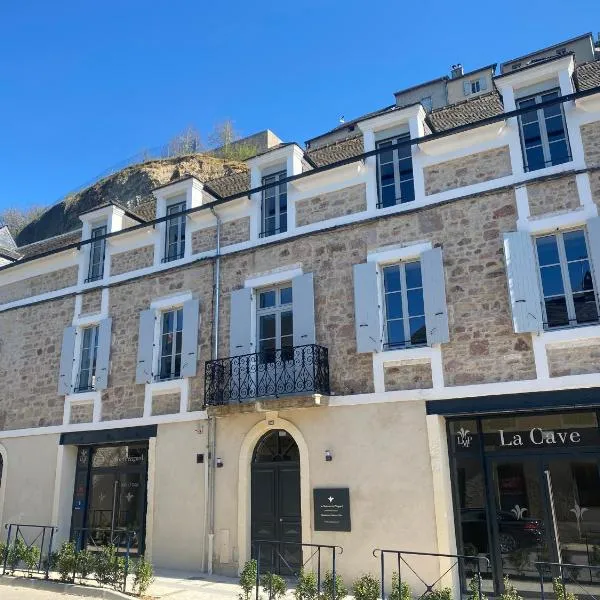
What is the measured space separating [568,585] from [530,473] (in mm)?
1471

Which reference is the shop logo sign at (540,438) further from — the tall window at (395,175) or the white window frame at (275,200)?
the white window frame at (275,200)

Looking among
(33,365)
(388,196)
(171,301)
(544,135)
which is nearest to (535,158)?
→ (544,135)

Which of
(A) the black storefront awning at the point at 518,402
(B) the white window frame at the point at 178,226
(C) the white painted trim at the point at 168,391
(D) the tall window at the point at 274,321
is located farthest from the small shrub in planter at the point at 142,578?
(B) the white window frame at the point at 178,226

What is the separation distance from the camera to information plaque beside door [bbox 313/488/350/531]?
9016mm

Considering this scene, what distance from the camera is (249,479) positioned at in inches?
400

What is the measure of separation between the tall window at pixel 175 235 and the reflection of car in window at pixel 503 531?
302 inches

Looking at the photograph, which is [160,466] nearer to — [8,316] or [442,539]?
[442,539]

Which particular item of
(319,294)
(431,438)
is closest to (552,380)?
(431,438)

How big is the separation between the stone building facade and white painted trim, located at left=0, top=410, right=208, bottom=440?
1.7 inches

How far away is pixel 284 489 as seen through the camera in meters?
9.90

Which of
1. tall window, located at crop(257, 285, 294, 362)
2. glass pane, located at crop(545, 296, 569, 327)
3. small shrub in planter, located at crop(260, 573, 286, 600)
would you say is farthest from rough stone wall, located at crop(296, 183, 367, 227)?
small shrub in planter, located at crop(260, 573, 286, 600)

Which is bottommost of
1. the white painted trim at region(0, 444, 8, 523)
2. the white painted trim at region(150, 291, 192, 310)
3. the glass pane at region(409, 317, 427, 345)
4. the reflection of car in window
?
the reflection of car in window

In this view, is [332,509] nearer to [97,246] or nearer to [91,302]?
[91,302]

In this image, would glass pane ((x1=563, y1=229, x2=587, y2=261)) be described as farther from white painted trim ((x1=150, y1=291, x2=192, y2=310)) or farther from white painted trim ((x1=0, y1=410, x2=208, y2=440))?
white painted trim ((x1=150, y1=291, x2=192, y2=310))
